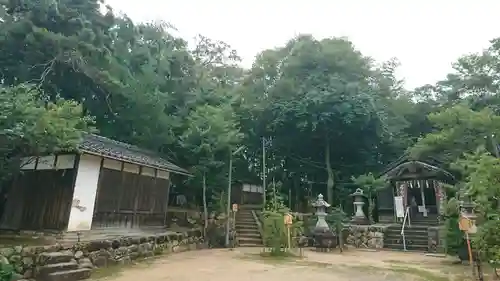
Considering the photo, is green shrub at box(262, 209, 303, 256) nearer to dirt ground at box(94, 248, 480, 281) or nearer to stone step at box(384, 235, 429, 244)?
dirt ground at box(94, 248, 480, 281)

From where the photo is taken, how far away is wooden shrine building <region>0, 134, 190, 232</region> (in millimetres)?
9938

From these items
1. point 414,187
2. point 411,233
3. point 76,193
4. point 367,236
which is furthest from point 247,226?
point 414,187

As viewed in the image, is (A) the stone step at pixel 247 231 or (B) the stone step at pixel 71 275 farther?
(A) the stone step at pixel 247 231

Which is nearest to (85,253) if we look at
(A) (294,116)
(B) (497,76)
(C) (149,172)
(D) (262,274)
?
(D) (262,274)

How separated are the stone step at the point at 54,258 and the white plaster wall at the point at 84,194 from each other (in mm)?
2483

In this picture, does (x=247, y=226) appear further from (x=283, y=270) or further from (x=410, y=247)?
(x=283, y=270)

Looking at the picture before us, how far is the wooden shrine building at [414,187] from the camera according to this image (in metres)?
18.2

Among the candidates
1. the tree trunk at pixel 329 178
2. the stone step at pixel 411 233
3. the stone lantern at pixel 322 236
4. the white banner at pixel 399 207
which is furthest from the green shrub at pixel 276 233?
the tree trunk at pixel 329 178

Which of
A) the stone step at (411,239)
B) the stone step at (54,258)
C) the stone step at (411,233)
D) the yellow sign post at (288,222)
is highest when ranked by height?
the yellow sign post at (288,222)

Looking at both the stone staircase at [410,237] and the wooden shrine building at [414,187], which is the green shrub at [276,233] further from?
the wooden shrine building at [414,187]

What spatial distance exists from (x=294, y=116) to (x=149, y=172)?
1087cm

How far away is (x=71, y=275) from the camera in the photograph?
6945mm

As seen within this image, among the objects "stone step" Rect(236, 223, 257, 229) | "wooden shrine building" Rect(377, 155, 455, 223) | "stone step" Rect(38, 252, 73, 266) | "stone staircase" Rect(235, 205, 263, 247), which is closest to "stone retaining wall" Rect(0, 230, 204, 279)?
"stone step" Rect(38, 252, 73, 266)

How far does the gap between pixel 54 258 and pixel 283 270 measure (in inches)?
205
